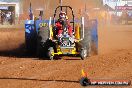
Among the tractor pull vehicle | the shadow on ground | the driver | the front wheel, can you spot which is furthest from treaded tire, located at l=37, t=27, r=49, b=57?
the shadow on ground

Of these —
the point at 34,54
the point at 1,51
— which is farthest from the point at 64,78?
the point at 1,51

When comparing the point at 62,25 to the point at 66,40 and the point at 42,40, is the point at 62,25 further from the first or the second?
the point at 42,40

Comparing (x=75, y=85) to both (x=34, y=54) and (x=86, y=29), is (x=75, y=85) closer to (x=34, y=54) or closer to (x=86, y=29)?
(x=86, y=29)

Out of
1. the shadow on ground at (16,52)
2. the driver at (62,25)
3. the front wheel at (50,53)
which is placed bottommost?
the shadow on ground at (16,52)

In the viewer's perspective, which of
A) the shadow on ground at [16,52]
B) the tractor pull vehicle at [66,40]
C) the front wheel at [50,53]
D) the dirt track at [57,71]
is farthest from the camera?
the shadow on ground at [16,52]

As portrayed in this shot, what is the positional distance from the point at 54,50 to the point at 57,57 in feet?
1.11

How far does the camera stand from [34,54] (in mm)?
15797

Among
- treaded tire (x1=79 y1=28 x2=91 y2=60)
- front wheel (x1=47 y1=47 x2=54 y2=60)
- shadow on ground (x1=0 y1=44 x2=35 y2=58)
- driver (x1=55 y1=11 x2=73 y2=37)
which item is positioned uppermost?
driver (x1=55 y1=11 x2=73 y2=37)

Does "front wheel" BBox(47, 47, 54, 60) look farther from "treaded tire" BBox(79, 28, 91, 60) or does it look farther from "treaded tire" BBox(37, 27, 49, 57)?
"treaded tire" BBox(79, 28, 91, 60)

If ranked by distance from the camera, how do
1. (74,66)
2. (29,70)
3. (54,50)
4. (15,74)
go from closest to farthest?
(15,74), (29,70), (74,66), (54,50)

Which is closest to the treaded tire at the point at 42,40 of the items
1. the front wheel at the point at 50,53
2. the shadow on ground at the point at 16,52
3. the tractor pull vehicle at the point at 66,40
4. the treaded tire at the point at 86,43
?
the tractor pull vehicle at the point at 66,40

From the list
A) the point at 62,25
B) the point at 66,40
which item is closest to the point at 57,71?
the point at 66,40

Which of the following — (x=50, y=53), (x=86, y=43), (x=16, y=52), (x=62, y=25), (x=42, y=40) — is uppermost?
(x=62, y=25)

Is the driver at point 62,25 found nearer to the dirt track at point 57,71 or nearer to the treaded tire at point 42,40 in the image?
the treaded tire at point 42,40
